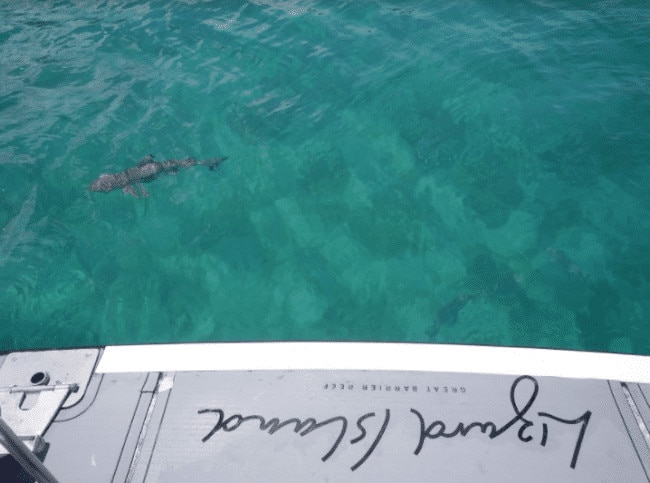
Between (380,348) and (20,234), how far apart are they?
524 centimetres

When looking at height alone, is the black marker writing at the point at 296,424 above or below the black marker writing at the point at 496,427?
above

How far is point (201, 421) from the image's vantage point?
2.41 metres

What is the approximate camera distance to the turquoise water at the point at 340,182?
16.1ft

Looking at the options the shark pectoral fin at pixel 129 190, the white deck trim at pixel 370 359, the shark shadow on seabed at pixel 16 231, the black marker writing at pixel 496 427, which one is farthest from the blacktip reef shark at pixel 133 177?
the black marker writing at pixel 496 427

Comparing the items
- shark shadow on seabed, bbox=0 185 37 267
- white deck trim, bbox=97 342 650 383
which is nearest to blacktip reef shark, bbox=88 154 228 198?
shark shadow on seabed, bbox=0 185 37 267

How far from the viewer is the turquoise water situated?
4918 millimetres

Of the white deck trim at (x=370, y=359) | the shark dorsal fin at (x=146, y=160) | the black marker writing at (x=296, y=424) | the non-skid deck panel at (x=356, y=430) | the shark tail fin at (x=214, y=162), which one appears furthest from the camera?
the shark tail fin at (x=214, y=162)

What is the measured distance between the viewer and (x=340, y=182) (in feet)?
19.6

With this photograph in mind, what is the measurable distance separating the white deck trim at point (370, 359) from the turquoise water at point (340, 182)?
6.93 ft

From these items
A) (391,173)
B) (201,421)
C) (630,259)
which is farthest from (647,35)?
(201,421)

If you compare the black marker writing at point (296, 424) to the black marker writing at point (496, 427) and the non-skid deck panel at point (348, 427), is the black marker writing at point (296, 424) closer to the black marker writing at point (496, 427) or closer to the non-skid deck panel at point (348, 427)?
the non-skid deck panel at point (348, 427)

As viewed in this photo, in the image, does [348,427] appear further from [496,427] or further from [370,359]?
[496,427]

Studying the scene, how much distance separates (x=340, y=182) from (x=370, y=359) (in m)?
3.69

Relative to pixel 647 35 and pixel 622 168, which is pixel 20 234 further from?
pixel 647 35
